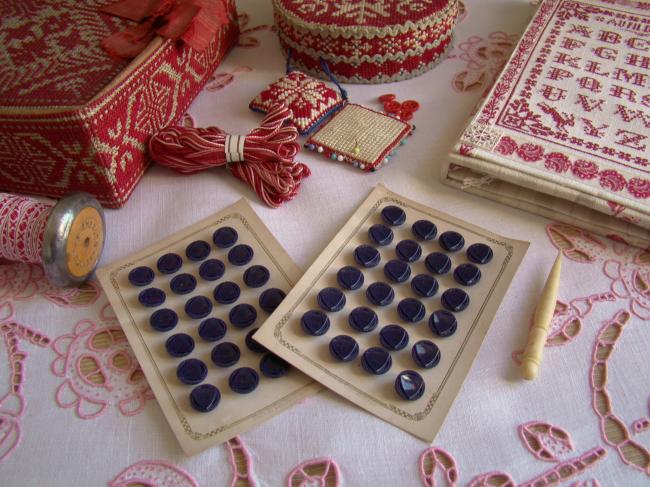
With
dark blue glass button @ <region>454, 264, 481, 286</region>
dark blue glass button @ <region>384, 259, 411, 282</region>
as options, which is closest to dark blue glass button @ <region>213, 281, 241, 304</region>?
dark blue glass button @ <region>384, 259, 411, 282</region>

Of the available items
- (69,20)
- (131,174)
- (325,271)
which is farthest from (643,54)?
(69,20)

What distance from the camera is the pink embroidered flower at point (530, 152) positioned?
877 millimetres

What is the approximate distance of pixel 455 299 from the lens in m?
0.76

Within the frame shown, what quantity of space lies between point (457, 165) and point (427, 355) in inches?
14.2

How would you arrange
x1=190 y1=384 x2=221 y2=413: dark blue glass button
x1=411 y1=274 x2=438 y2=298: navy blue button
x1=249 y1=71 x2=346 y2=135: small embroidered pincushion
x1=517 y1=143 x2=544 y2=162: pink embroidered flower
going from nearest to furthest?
1. x1=190 y1=384 x2=221 y2=413: dark blue glass button
2. x1=411 y1=274 x2=438 y2=298: navy blue button
3. x1=517 y1=143 x2=544 y2=162: pink embroidered flower
4. x1=249 y1=71 x2=346 y2=135: small embroidered pincushion

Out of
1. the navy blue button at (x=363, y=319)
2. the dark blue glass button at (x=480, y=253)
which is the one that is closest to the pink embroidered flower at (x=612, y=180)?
the dark blue glass button at (x=480, y=253)

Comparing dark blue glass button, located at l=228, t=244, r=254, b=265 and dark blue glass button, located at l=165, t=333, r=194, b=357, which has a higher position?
dark blue glass button, located at l=228, t=244, r=254, b=265

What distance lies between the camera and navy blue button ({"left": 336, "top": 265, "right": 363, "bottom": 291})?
782mm

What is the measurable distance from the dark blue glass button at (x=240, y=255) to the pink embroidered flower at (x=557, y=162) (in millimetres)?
490

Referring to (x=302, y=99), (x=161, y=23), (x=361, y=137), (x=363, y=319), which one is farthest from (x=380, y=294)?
(x=161, y=23)

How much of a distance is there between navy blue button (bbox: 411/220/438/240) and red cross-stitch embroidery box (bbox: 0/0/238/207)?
491 millimetres

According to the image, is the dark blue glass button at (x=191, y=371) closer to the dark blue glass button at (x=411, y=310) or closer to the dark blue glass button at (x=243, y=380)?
the dark blue glass button at (x=243, y=380)

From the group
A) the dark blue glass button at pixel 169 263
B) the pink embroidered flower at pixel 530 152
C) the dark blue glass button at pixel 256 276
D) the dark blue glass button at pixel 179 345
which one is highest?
the pink embroidered flower at pixel 530 152

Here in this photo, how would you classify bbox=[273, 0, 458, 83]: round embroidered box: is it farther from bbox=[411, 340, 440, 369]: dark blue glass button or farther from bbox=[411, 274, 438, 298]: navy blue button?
bbox=[411, 340, 440, 369]: dark blue glass button
